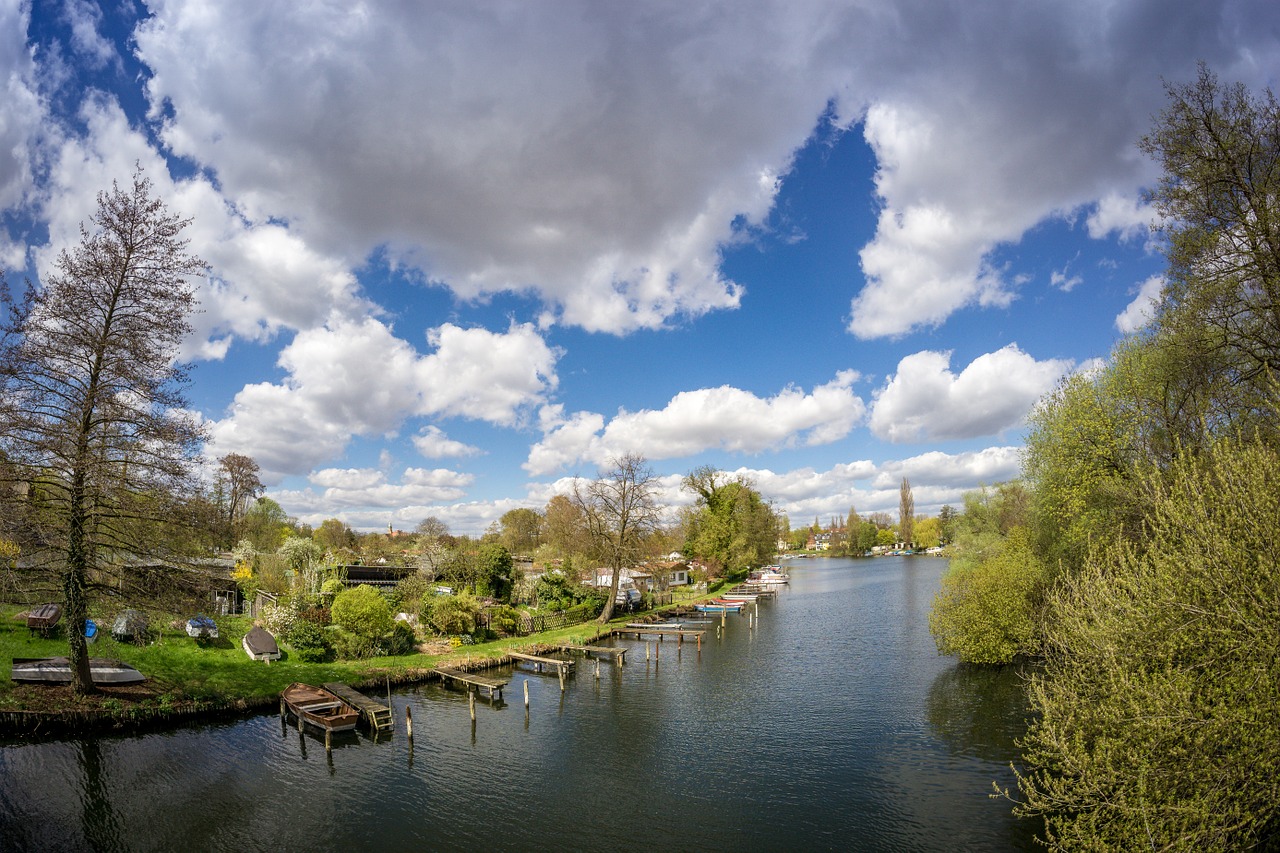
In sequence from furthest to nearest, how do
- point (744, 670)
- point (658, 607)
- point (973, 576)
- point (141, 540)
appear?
point (658, 607), point (744, 670), point (973, 576), point (141, 540)

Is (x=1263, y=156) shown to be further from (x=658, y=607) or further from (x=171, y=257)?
(x=658, y=607)

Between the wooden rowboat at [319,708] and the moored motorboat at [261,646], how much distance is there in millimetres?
5534

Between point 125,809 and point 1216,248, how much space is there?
3669 centimetres

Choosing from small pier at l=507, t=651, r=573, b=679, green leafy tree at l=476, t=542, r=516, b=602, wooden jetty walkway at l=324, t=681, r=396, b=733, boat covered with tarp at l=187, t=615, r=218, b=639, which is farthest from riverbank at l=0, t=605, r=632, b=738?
green leafy tree at l=476, t=542, r=516, b=602

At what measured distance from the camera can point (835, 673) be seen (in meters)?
36.3

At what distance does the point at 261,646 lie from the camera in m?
32.4

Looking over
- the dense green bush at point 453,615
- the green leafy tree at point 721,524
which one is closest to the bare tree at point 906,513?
the green leafy tree at point 721,524

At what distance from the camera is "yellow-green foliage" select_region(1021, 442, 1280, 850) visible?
9.89 metres

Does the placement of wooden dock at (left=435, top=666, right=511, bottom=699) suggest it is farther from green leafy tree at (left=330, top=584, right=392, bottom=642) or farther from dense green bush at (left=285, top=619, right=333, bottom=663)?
dense green bush at (left=285, top=619, right=333, bottom=663)

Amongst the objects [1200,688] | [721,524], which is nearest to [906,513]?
[721,524]

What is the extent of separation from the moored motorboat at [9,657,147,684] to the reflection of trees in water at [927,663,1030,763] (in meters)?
33.6

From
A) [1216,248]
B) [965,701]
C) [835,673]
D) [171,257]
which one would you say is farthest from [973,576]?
[171,257]

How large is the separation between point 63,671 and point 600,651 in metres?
28.5

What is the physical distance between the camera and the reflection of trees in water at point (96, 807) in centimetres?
1619
